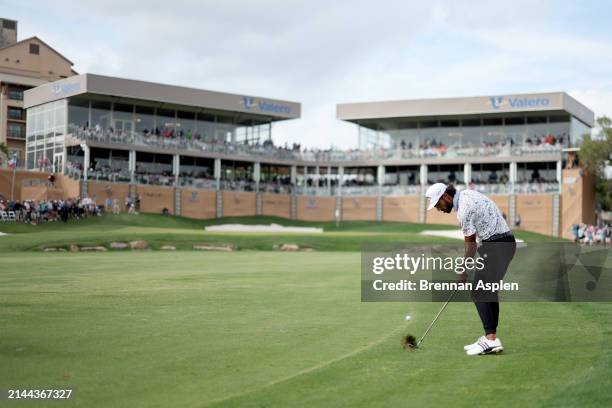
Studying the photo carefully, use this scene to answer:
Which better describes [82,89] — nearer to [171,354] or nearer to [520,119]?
[520,119]

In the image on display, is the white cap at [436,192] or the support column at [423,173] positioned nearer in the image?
the white cap at [436,192]

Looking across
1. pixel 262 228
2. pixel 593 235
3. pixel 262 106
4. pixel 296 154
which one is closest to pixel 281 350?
pixel 593 235

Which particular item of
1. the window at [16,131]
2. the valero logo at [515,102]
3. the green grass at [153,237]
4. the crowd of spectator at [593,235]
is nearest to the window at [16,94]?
the window at [16,131]

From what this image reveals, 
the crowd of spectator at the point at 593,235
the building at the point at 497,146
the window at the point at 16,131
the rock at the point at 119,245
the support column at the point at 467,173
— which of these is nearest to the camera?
the rock at the point at 119,245

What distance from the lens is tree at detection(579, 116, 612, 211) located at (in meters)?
66.4

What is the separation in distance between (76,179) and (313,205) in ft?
82.3

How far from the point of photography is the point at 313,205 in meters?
78.0

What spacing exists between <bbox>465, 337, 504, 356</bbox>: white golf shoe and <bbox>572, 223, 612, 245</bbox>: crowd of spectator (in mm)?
49857

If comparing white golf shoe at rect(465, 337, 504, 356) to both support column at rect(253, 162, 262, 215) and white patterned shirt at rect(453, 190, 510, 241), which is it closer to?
white patterned shirt at rect(453, 190, 510, 241)

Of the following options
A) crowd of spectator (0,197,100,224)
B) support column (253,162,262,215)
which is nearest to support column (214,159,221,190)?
support column (253,162,262,215)

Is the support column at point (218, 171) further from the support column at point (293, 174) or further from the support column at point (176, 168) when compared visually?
the support column at point (293, 174)

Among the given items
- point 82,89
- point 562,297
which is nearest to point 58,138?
point 82,89

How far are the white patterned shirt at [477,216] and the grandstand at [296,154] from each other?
5497cm

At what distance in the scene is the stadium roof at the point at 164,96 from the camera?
65.8 m
